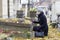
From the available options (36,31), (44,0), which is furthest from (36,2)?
(36,31)

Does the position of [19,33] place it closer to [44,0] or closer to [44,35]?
[44,35]

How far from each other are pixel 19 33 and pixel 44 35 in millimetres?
1201

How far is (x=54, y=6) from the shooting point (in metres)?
10.3

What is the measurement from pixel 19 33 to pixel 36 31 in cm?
100

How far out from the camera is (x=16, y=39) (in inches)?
203

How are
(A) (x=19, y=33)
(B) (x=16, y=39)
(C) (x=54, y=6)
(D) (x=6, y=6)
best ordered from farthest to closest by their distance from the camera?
1. (C) (x=54, y=6)
2. (D) (x=6, y=6)
3. (A) (x=19, y=33)
4. (B) (x=16, y=39)

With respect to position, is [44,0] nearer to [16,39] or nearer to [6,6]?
[6,6]

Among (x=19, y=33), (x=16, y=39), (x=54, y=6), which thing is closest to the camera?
(x=16, y=39)

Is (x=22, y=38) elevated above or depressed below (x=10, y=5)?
below

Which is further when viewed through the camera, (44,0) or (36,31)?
(44,0)

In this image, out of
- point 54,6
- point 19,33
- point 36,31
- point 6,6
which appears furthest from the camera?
point 54,6

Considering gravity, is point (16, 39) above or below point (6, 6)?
below

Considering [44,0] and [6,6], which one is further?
[44,0]

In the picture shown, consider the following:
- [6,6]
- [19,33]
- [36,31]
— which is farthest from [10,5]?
[19,33]
